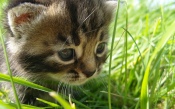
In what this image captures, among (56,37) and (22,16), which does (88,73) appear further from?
(22,16)

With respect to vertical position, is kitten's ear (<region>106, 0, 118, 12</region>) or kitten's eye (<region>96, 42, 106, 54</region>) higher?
kitten's ear (<region>106, 0, 118, 12</region>)

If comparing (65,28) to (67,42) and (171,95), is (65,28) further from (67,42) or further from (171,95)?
(171,95)

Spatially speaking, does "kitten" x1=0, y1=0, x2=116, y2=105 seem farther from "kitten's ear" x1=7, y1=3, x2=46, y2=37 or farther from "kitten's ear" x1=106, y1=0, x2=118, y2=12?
"kitten's ear" x1=106, y1=0, x2=118, y2=12

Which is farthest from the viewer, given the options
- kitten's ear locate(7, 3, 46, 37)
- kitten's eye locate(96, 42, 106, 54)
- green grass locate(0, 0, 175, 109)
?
kitten's eye locate(96, 42, 106, 54)

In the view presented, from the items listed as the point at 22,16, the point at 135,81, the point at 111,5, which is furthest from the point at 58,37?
the point at 135,81

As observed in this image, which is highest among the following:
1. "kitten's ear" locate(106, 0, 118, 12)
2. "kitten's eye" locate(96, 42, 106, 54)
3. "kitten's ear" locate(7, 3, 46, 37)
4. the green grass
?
"kitten's ear" locate(106, 0, 118, 12)

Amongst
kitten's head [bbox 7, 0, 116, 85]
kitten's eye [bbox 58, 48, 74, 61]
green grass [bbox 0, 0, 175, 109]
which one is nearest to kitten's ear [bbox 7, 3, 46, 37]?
kitten's head [bbox 7, 0, 116, 85]

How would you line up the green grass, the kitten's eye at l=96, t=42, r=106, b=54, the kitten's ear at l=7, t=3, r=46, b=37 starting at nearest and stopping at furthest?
1. the green grass
2. the kitten's ear at l=7, t=3, r=46, b=37
3. the kitten's eye at l=96, t=42, r=106, b=54

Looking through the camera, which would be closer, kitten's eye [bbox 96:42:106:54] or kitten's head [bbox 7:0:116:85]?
kitten's head [bbox 7:0:116:85]
